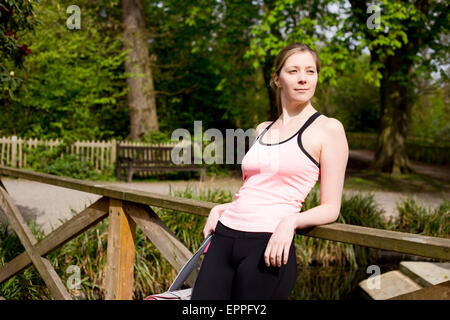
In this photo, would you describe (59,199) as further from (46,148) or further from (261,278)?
(261,278)

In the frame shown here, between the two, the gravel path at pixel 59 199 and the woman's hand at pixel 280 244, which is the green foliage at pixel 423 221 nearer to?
the gravel path at pixel 59 199

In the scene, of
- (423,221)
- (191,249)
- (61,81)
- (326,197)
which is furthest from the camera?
(61,81)

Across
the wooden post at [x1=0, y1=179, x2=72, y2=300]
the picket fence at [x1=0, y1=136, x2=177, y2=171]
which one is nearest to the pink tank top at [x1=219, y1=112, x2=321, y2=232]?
the wooden post at [x1=0, y1=179, x2=72, y2=300]

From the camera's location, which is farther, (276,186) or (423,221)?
(423,221)

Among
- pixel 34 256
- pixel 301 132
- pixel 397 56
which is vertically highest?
pixel 397 56

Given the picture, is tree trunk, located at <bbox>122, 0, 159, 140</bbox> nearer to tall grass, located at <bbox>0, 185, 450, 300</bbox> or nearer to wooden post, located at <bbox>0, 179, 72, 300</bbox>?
tall grass, located at <bbox>0, 185, 450, 300</bbox>

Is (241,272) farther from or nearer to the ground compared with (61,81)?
nearer to the ground

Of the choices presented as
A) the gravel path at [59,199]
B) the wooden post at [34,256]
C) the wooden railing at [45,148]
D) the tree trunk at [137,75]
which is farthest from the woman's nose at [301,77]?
the tree trunk at [137,75]

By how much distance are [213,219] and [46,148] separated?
12952mm

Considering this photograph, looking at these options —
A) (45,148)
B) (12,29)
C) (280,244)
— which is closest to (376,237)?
(280,244)

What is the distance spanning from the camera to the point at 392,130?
15.7 m
